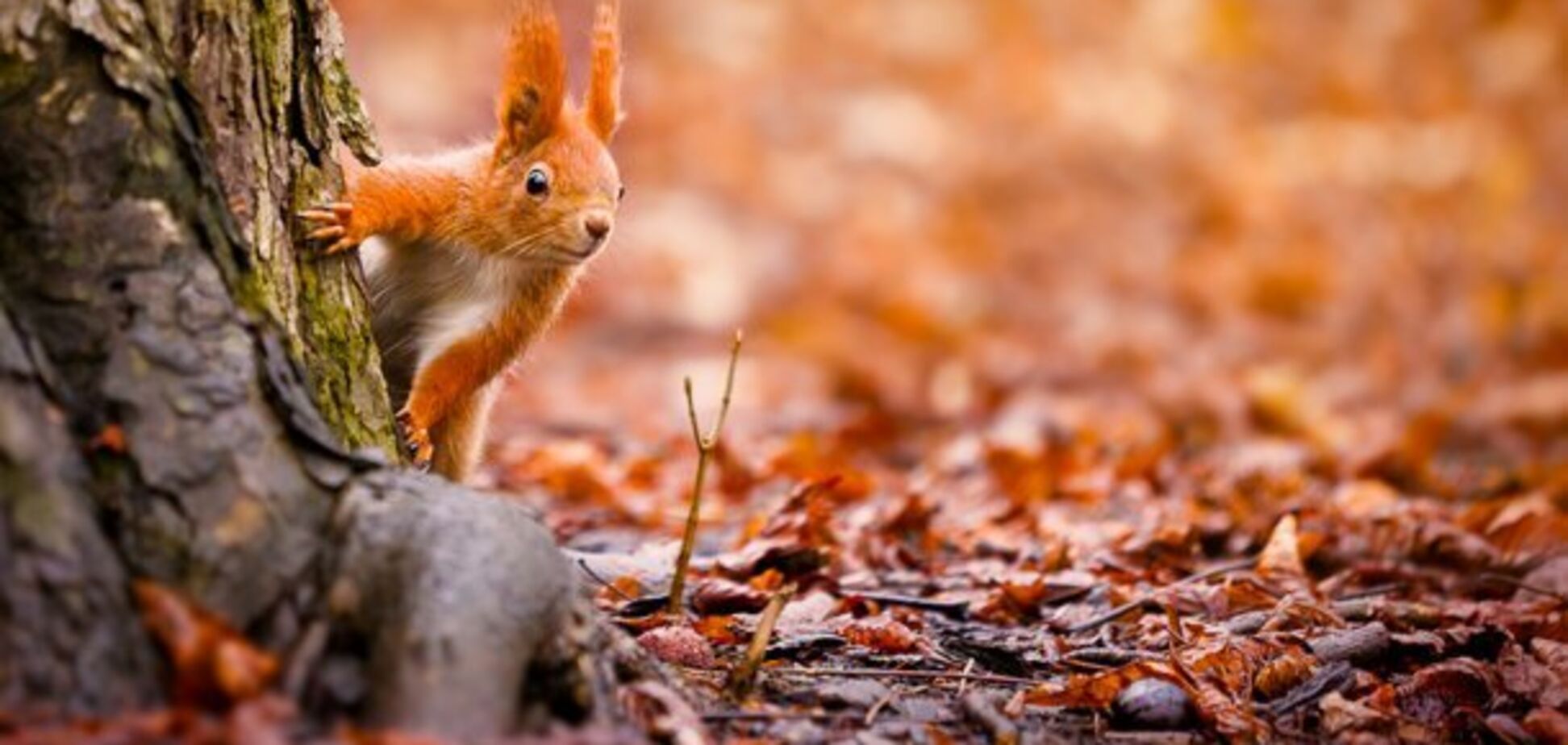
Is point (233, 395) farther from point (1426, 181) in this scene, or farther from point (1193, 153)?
point (1193, 153)

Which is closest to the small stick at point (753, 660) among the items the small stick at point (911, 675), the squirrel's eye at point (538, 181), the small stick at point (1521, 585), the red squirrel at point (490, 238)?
the small stick at point (911, 675)

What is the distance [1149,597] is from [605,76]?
1.51 m

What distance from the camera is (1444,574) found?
12.4 feet

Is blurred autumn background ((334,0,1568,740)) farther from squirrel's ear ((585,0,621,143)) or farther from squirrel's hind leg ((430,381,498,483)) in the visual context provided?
squirrel's hind leg ((430,381,498,483))

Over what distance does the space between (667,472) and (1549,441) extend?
10.9 feet

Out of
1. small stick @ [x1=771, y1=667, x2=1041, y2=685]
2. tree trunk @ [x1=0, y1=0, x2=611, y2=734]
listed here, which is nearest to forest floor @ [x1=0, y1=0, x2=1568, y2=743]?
small stick @ [x1=771, y1=667, x2=1041, y2=685]

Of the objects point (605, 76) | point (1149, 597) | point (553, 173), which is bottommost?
point (1149, 597)

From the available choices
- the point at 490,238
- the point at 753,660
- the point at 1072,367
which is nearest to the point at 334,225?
the point at 490,238

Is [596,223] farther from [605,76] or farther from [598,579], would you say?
[598,579]

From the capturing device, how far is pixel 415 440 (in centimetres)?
304

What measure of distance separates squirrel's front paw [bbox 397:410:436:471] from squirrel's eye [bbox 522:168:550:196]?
0.51m

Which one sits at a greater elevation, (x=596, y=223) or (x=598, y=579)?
(x=596, y=223)

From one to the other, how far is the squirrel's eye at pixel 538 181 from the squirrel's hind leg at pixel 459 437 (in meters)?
0.45

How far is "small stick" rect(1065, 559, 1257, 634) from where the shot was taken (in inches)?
124
